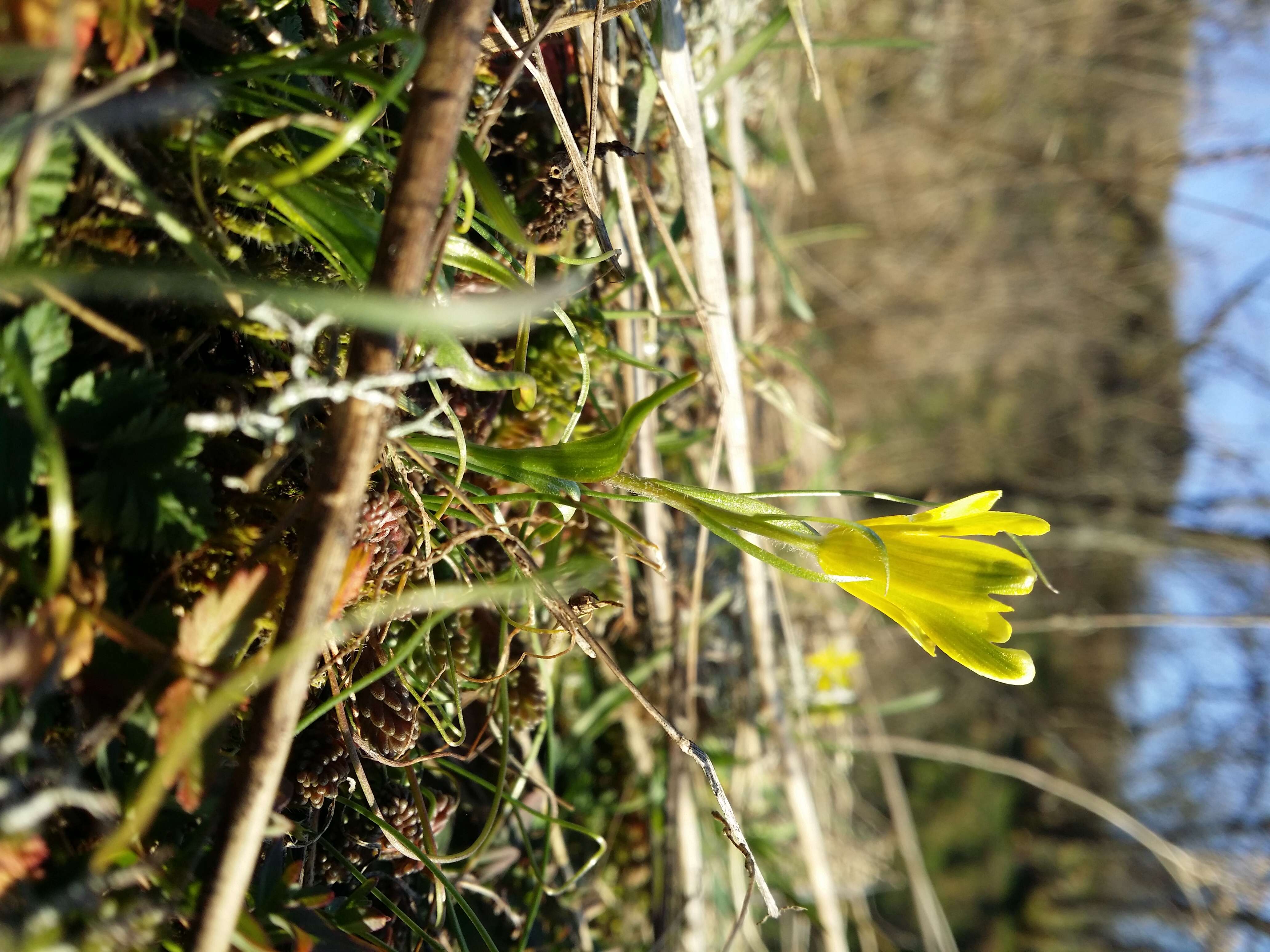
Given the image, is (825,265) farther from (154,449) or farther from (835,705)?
(154,449)

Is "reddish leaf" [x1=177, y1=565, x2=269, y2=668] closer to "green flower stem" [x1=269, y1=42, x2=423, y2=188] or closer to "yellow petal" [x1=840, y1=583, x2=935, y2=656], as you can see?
"green flower stem" [x1=269, y1=42, x2=423, y2=188]

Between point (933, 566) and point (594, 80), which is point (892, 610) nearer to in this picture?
point (933, 566)

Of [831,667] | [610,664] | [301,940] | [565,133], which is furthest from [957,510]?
[831,667]

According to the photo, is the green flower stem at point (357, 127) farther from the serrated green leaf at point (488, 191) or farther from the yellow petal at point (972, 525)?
the yellow petal at point (972, 525)

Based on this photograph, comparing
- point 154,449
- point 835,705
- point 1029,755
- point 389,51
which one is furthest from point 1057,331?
point 154,449

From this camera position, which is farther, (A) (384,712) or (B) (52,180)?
(A) (384,712)

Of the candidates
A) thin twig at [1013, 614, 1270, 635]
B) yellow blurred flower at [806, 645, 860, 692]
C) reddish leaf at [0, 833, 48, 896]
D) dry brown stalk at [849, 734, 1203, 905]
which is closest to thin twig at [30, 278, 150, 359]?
reddish leaf at [0, 833, 48, 896]
